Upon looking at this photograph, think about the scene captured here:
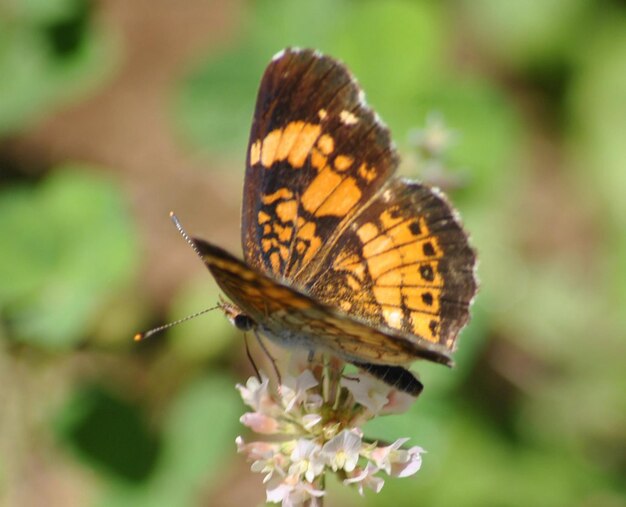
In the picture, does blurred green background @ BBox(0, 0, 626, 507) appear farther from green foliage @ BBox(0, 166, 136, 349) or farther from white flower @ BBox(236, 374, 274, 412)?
white flower @ BBox(236, 374, 274, 412)

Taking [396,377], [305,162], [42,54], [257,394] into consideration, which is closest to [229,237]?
Result: [42,54]

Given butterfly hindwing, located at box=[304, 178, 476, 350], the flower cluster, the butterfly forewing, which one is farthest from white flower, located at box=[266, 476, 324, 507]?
the butterfly forewing

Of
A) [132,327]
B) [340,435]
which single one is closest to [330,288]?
[340,435]

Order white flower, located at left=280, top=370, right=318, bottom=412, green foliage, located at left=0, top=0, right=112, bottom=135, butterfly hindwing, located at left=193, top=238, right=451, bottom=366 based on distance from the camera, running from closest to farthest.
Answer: butterfly hindwing, located at left=193, top=238, right=451, bottom=366 < white flower, located at left=280, top=370, right=318, bottom=412 < green foliage, located at left=0, top=0, right=112, bottom=135

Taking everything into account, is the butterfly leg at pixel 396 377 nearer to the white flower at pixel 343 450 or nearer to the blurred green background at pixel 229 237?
the white flower at pixel 343 450

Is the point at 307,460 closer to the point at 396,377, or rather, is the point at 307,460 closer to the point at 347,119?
the point at 396,377

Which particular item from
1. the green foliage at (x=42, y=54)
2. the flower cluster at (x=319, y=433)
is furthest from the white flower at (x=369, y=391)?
the green foliage at (x=42, y=54)

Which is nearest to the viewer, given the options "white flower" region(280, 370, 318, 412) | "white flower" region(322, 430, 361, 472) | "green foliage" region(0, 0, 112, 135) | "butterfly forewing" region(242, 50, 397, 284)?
→ "white flower" region(322, 430, 361, 472)
